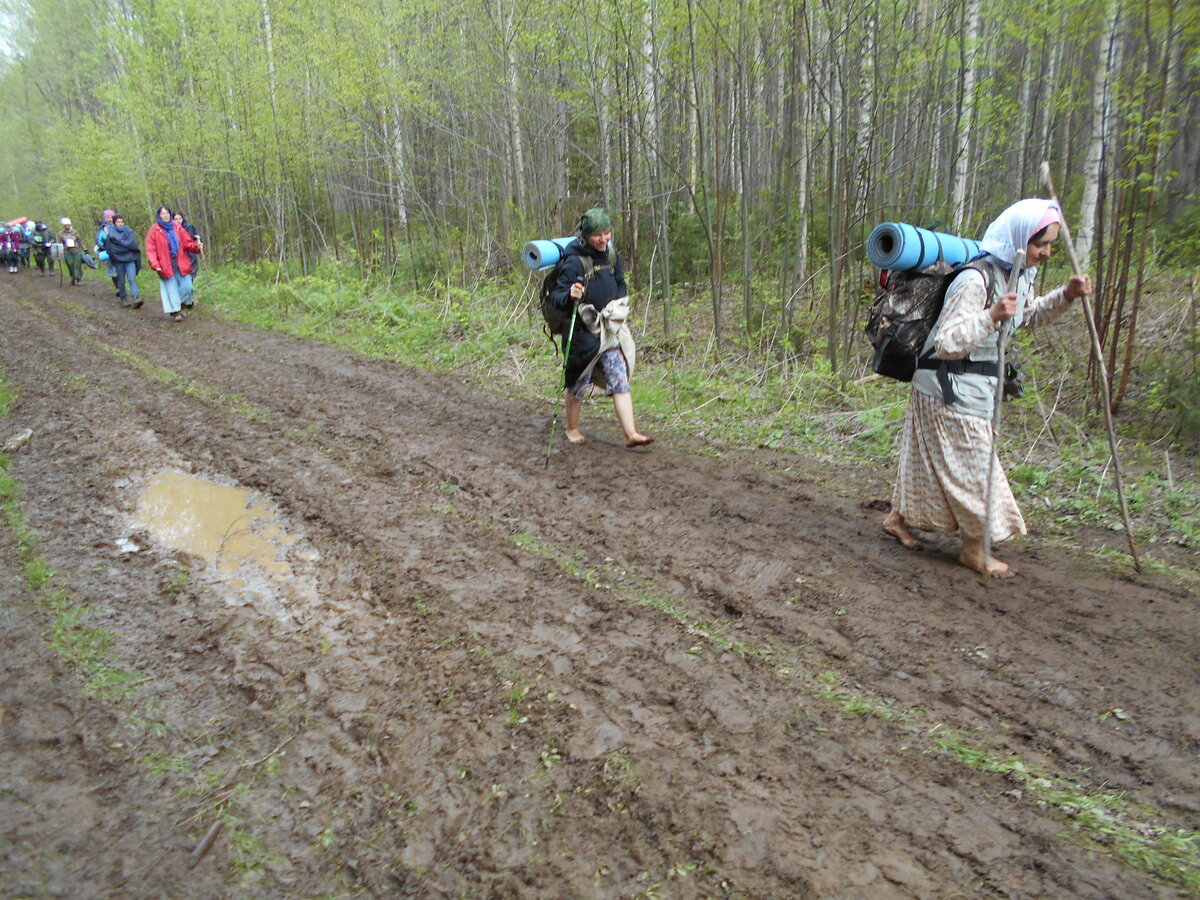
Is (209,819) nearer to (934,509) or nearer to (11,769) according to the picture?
(11,769)

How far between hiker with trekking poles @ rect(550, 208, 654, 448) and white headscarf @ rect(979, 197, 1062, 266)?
283 centimetres

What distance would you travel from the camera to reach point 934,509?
157 inches

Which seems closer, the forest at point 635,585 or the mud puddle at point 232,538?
the forest at point 635,585

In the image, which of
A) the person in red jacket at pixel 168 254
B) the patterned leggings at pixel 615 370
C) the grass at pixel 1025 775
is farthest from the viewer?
the person in red jacket at pixel 168 254

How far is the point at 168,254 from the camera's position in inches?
503

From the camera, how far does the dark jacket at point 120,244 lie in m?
13.8

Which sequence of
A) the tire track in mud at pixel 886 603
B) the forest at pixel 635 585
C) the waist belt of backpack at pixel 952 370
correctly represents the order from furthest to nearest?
1. the waist belt of backpack at pixel 952 370
2. the tire track in mud at pixel 886 603
3. the forest at pixel 635 585

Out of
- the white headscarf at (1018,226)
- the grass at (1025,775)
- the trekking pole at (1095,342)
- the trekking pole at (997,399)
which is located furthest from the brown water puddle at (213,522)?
the trekking pole at (1095,342)

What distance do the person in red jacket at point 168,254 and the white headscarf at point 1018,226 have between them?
42.5 ft

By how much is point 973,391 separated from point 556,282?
3.21 metres

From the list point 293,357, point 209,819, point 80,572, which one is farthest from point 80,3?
point 209,819

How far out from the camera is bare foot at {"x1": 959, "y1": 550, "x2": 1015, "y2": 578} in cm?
385

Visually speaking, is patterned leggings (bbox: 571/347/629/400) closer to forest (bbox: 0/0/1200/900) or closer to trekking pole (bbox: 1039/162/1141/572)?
forest (bbox: 0/0/1200/900)

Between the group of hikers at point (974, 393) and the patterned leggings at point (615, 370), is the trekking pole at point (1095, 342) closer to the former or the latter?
the group of hikers at point (974, 393)
